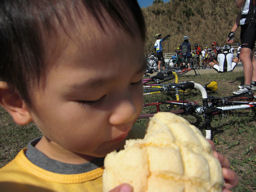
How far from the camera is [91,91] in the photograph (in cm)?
74

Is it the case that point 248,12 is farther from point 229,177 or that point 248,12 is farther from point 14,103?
point 14,103

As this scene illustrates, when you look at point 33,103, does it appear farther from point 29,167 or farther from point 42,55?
point 29,167

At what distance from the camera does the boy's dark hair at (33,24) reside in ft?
2.35

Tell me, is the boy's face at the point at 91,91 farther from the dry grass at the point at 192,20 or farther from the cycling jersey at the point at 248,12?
the dry grass at the point at 192,20

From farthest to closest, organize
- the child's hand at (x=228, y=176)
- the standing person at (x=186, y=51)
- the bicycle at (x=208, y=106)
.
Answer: the standing person at (x=186, y=51)
the bicycle at (x=208, y=106)
the child's hand at (x=228, y=176)

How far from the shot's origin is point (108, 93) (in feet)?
2.53

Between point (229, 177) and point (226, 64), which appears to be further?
point (226, 64)

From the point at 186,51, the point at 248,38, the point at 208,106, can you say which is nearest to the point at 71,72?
the point at 208,106

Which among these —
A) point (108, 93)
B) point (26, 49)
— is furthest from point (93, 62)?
point (26, 49)

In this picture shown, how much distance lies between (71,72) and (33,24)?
8.6 inches

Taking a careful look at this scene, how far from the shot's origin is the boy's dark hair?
0.72 m

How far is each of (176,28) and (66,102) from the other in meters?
30.9

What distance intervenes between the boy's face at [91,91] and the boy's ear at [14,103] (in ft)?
0.21

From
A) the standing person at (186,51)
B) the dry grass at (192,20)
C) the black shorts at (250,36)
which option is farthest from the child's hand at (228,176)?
the dry grass at (192,20)
